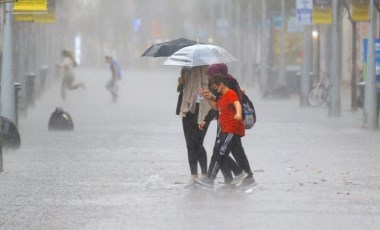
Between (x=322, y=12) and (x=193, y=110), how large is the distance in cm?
2009

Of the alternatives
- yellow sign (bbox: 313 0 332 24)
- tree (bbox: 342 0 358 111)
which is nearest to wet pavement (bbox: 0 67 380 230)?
yellow sign (bbox: 313 0 332 24)

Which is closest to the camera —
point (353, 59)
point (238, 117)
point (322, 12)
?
point (238, 117)

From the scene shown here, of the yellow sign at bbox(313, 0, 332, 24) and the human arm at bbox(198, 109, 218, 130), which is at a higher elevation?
the yellow sign at bbox(313, 0, 332, 24)

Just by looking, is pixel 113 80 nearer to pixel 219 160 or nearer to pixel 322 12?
pixel 322 12

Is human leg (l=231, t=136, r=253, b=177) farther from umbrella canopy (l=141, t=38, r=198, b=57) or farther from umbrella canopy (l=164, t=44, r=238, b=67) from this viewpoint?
umbrella canopy (l=141, t=38, r=198, b=57)

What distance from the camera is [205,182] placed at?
599 inches

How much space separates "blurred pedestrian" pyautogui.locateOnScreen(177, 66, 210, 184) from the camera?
15.3m

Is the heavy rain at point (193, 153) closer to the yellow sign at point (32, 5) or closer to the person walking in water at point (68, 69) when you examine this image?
the yellow sign at point (32, 5)

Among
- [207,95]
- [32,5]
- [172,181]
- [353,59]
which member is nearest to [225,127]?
[207,95]

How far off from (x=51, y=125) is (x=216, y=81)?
12.7 metres

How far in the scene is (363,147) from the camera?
22.9m

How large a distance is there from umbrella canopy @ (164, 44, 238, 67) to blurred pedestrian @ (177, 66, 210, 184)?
6.8 inches

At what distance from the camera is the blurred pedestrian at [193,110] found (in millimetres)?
15320

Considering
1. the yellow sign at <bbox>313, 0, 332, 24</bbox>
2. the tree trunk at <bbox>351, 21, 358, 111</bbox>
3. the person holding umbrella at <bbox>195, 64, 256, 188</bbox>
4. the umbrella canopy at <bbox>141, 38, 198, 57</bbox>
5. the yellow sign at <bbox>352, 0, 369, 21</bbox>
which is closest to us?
the person holding umbrella at <bbox>195, 64, 256, 188</bbox>
